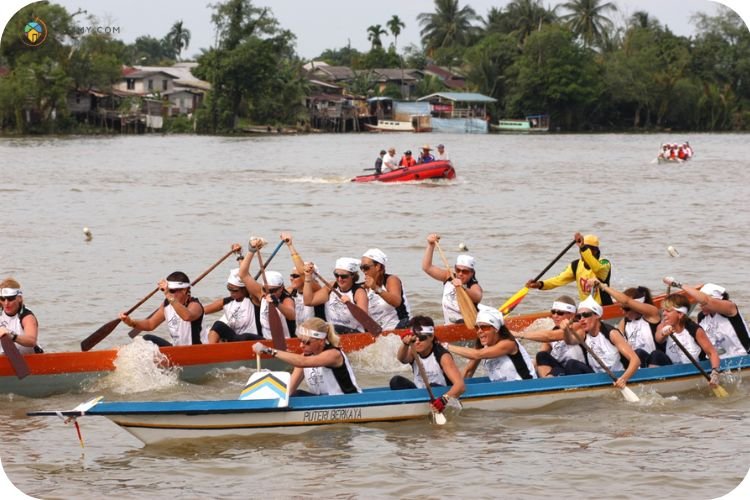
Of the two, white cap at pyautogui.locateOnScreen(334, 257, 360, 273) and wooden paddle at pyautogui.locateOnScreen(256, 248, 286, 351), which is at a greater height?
white cap at pyautogui.locateOnScreen(334, 257, 360, 273)


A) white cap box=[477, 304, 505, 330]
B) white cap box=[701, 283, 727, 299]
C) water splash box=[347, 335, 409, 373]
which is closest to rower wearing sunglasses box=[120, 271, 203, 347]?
water splash box=[347, 335, 409, 373]

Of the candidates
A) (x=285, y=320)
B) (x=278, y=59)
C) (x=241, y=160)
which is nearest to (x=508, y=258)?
(x=285, y=320)

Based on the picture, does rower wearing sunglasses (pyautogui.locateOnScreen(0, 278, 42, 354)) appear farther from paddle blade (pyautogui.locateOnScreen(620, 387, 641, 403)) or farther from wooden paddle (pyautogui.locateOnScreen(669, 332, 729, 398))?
wooden paddle (pyautogui.locateOnScreen(669, 332, 729, 398))

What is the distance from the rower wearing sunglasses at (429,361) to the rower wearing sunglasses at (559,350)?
2.90 ft

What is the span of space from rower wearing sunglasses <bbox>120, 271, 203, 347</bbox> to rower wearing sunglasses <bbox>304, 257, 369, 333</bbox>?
127 cm

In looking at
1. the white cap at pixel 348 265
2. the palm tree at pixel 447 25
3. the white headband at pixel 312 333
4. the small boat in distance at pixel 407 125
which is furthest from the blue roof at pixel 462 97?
the white headband at pixel 312 333

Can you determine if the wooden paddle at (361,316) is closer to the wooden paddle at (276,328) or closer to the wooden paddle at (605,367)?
the wooden paddle at (276,328)

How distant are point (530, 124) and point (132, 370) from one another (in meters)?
84.5

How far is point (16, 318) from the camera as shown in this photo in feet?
40.4

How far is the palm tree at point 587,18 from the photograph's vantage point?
100 metres

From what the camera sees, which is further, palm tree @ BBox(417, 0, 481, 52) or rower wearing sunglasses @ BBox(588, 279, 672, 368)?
palm tree @ BBox(417, 0, 481, 52)

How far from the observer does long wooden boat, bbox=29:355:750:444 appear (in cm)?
977

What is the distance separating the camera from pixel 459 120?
94750 millimetres

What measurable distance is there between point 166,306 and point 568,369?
14.8ft
